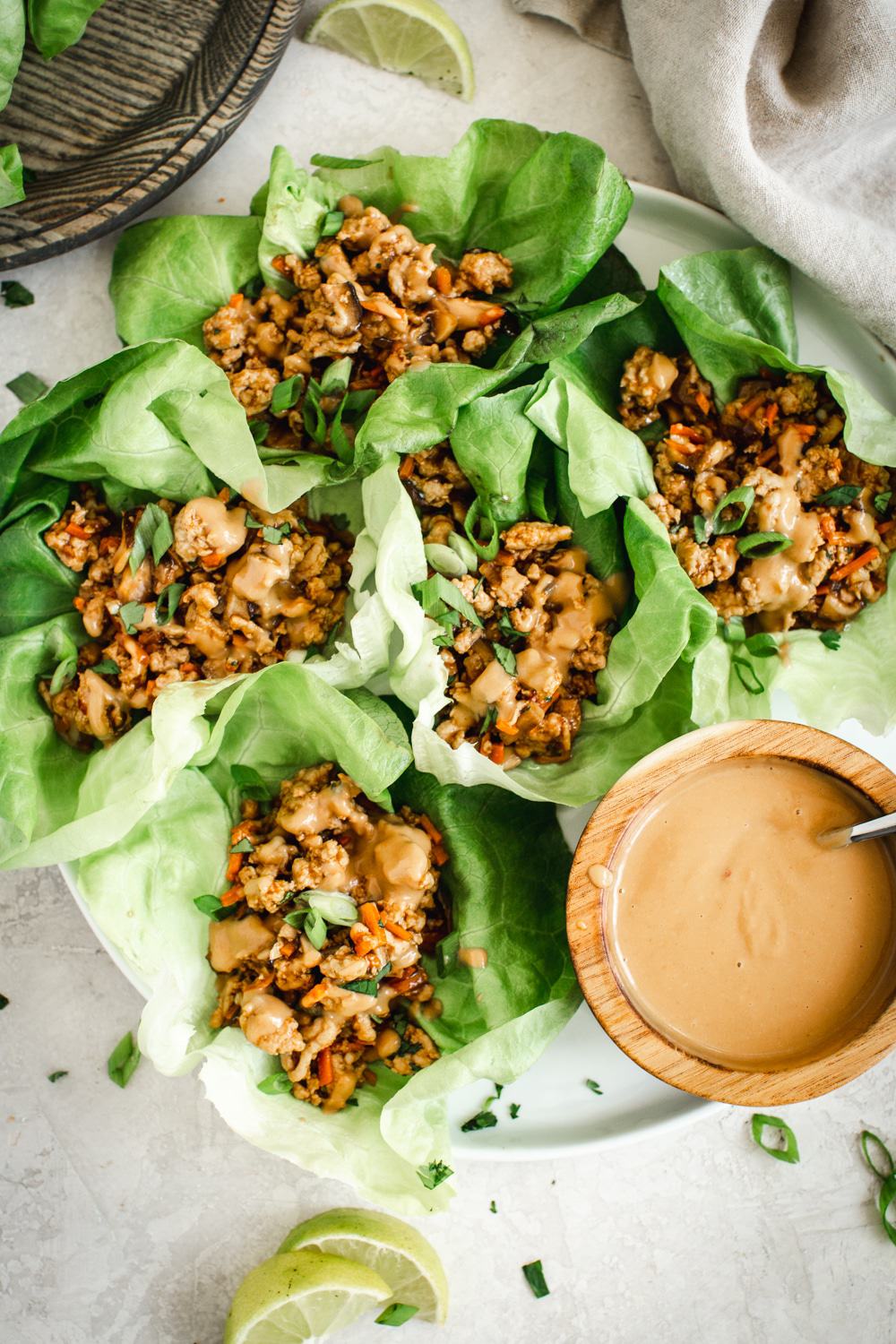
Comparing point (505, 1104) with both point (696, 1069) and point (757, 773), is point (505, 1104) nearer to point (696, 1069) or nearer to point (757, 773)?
point (696, 1069)

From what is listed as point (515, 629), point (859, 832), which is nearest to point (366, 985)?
point (515, 629)

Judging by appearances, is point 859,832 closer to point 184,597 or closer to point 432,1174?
point 432,1174

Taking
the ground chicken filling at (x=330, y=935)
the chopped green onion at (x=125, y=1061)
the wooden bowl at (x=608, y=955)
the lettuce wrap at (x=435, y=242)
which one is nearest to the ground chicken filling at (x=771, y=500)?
the lettuce wrap at (x=435, y=242)

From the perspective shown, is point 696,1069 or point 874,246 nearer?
point 696,1069

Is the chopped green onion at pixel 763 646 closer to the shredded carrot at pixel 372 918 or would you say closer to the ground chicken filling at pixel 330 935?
the ground chicken filling at pixel 330 935

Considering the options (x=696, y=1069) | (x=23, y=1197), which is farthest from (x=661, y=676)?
(x=23, y=1197)

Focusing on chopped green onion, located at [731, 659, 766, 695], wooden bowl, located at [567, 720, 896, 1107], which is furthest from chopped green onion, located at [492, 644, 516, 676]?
chopped green onion, located at [731, 659, 766, 695]

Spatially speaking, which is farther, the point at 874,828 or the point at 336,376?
the point at 336,376
